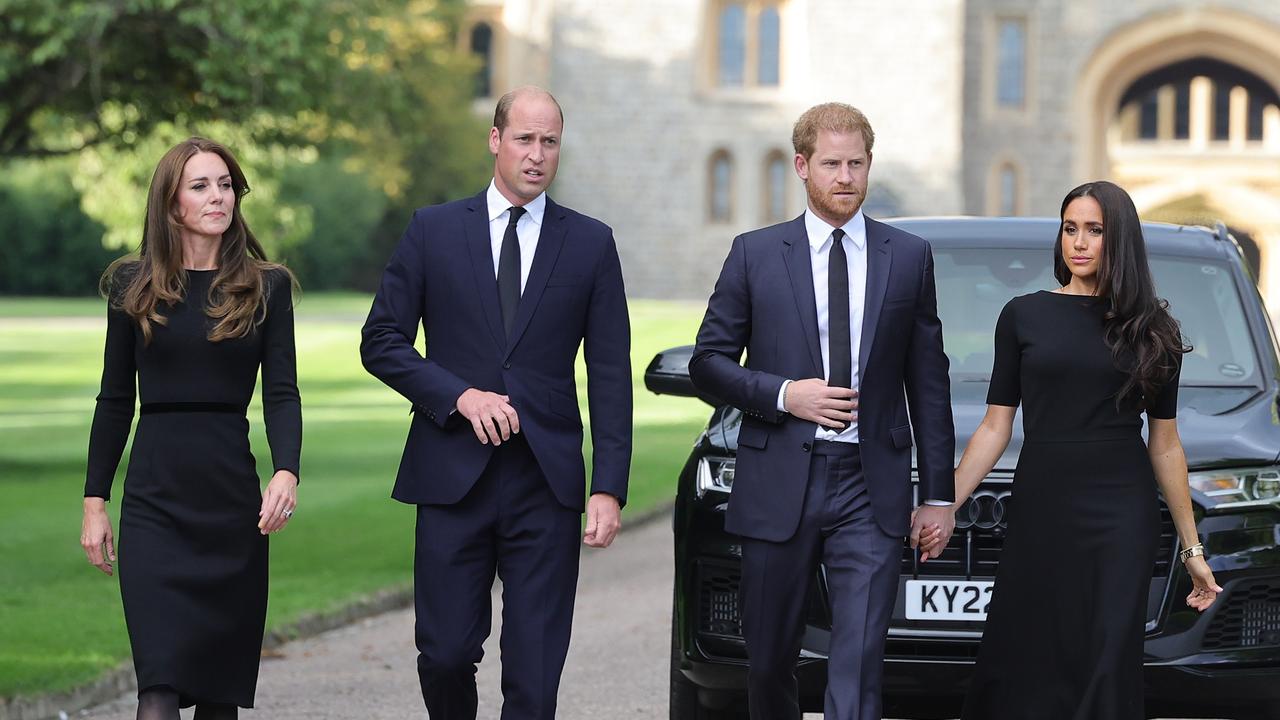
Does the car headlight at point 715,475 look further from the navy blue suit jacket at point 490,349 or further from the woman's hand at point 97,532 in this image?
the woman's hand at point 97,532

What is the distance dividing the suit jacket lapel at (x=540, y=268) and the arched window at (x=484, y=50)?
5441 centimetres

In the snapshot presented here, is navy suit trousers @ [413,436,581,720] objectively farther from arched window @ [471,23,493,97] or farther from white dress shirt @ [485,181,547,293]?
arched window @ [471,23,493,97]

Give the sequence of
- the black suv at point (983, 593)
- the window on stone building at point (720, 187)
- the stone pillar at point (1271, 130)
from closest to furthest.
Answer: the black suv at point (983, 593), the window on stone building at point (720, 187), the stone pillar at point (1271, 130)

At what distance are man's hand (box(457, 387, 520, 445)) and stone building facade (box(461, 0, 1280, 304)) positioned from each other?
46.7 metres

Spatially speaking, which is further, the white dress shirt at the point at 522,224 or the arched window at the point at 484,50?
the arched window at the point at 484,50

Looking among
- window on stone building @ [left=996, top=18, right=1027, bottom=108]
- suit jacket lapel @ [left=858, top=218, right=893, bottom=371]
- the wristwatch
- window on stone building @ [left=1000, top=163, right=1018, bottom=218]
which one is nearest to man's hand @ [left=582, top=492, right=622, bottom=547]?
suit jacket lapel @ [left=858, top=218, right=893, bottom=371]

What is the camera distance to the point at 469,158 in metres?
51.0

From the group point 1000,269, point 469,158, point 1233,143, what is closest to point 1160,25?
point 1233,143

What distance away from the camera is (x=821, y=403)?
4785mm

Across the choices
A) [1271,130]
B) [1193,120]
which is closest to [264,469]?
[1271,130]

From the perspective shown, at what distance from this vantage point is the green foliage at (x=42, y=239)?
57000 millimetres

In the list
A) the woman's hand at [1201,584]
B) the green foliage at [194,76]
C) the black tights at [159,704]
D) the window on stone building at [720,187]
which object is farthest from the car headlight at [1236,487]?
the window on stone building at [720,187]

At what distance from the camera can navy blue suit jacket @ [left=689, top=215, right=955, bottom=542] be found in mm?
4883

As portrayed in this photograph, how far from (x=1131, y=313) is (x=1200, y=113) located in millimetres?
62337
